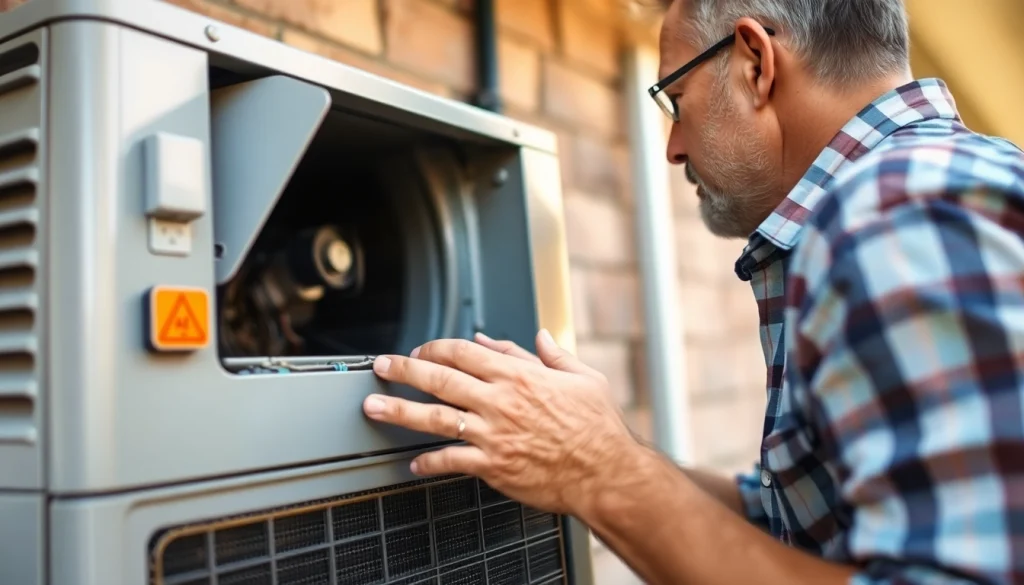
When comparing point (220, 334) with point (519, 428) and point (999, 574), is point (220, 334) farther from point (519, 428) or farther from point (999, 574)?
point (999, 574)

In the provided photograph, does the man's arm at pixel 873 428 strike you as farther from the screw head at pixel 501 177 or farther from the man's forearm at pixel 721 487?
the man's forearm at pixel 721 487

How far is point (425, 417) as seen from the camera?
75 centimetres

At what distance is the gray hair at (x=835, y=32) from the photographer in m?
1.00

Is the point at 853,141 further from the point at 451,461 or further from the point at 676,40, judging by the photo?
the point at 451,461

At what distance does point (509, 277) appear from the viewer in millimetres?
1069

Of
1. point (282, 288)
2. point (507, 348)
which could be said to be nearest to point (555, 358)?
point (507, 348)

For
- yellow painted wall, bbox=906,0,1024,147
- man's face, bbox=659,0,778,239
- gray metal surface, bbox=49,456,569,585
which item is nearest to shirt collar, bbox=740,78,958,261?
man's face, bbox=659,0,778,239

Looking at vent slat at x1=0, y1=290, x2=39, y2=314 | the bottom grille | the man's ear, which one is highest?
the man's ear

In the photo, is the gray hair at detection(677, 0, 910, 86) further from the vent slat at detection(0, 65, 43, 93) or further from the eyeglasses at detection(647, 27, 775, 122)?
the vent slat at detection(0, 65, 43, 93)

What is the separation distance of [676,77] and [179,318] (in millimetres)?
723

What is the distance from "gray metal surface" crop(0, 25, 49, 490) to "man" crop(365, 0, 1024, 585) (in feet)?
0.90

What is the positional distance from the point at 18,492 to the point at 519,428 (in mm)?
409

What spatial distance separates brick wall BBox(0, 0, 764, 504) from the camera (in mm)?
1394

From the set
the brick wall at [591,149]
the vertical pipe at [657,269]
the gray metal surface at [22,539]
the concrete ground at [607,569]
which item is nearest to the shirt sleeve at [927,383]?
the gray metal surface at [22,539]
